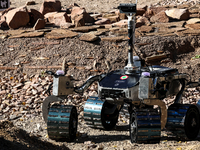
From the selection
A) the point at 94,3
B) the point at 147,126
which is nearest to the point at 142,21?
the point at 147,126

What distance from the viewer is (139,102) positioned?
5.18 m

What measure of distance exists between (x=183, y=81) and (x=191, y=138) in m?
0.88

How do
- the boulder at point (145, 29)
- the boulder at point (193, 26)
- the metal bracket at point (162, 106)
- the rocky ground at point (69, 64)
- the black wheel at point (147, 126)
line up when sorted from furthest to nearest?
the boulder at point (193, 26), the boulder at point (145, 29), the rocky ground at point (69, 64), the metal bracket at point (162, 106), the black wheel at point (147, 126)

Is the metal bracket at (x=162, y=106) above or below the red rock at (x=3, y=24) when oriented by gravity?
below

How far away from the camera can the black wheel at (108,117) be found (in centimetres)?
587

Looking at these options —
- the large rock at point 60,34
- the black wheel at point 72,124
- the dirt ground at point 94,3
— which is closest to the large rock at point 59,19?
the large rock at point 60,34

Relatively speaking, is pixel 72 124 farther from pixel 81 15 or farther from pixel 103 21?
pixel 103 21

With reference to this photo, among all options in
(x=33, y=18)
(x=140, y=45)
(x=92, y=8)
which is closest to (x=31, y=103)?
(x=140, y=45)

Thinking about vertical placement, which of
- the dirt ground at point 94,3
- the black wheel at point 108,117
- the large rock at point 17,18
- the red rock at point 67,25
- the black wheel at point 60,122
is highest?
the large rock at point 17,18

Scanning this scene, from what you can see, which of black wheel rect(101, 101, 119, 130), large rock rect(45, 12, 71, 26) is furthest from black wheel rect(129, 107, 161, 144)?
large rock rect(45, 12, 71, 26)

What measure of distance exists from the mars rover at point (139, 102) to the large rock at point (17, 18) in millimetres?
5879

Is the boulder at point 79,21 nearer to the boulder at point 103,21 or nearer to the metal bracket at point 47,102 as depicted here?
the boulder at point 103,21

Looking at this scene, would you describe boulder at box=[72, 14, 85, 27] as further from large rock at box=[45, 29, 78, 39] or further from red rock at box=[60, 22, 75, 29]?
large rock at box=[45, 29, 78, 39]

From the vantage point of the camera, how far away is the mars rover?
4.77m
